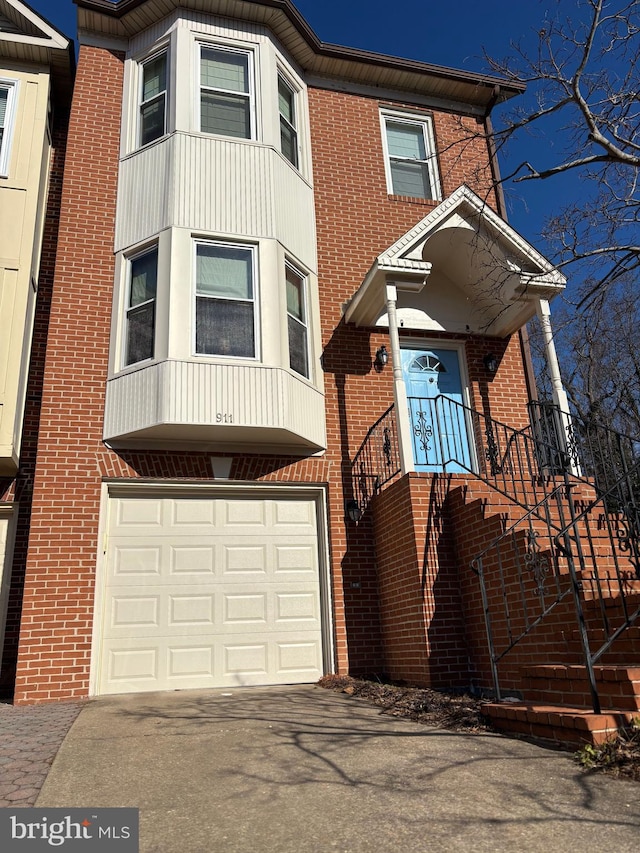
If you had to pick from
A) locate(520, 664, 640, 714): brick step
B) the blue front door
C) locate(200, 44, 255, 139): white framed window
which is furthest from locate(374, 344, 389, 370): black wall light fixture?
locate(520, 664, 640, 714): brick step

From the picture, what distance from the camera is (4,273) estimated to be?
842cm

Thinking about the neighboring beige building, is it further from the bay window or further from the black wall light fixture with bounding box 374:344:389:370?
the black wall light fixture with bounding box 374:344:389:370

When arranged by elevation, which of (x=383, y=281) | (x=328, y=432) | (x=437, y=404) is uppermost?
(x=383, y=281)

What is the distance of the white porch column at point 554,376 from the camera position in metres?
8.41

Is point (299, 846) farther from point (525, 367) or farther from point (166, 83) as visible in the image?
point (166, 83)

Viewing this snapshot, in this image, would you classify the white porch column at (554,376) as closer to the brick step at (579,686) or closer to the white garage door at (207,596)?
the white garage door at (207,596)

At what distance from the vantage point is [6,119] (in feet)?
31.1

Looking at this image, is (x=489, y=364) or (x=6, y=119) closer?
(x=6, y=119)

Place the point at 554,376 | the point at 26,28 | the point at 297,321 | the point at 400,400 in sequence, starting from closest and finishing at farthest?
the point at 400,400, the point at 554,376, the point at 297,321, the point at 26,28

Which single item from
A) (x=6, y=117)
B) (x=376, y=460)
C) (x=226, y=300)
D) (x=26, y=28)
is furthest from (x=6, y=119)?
(x=376, y=460)

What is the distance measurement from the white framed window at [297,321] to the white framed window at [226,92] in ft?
7.33

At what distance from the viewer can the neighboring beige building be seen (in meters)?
7.93

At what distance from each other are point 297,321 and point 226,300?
112 cm

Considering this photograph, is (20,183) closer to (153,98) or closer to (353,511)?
(153,98)
